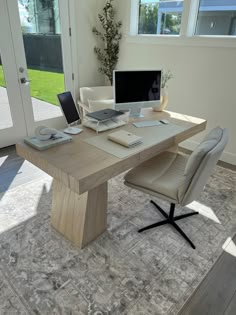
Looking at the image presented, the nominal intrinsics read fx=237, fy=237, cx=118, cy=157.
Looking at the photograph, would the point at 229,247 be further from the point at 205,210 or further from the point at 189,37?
the point at 189,37

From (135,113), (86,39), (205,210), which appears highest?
(86,39)

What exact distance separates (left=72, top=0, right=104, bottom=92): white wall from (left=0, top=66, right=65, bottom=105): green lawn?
1.22ft

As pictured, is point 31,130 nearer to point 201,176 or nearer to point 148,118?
point 148,118

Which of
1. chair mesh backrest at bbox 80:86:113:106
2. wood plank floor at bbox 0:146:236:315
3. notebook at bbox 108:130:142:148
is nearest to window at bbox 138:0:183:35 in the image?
chair mesh backrest at bbox 80:86:113:106

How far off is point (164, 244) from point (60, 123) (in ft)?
9.21

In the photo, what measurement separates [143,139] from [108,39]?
9.09ft

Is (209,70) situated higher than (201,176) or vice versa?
(209,70)

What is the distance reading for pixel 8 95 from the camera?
3197 millimetres

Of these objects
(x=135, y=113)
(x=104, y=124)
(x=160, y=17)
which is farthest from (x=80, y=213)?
(x=160, y=17)

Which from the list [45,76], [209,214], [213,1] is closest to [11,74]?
[45,76]

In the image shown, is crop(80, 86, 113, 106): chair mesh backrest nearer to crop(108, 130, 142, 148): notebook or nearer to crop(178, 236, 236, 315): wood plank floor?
crop(108, 130, 142, 148): notebook

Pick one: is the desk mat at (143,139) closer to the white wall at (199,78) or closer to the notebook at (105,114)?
the notebook at (105,114)

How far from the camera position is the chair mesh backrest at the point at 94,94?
3.41 m

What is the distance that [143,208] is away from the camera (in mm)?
2258
